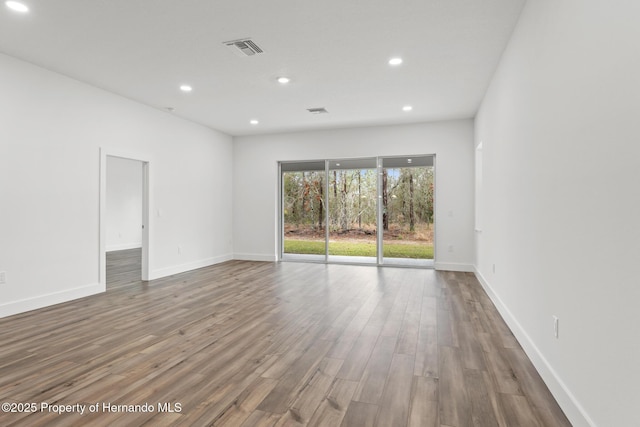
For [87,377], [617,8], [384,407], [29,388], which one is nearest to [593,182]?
[617,8]

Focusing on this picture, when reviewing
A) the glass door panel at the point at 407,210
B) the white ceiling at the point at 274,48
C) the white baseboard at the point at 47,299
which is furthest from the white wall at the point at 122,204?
the glass door panel at the point at 407,210

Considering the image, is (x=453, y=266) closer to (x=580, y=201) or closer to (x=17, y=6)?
(x=580, y=201)

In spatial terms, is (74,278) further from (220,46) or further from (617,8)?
(617,8)

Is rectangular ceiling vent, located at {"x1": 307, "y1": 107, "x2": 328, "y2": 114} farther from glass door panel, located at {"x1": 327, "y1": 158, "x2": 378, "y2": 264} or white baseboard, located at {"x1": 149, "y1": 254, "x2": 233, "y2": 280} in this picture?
white baseboard, located at {"x1": 149, "y1": 254, "x2": 233, "y2": 280}

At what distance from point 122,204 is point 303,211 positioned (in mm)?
5824

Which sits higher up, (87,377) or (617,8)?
(617,8)

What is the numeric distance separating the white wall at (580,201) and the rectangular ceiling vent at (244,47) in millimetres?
2472

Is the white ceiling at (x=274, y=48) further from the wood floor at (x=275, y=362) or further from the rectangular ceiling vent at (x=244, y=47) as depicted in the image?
the wood floor at (x=275, y=362)

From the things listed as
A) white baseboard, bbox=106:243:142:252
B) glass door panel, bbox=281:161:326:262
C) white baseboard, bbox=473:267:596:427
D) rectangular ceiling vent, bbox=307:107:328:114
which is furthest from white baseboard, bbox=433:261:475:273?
white baseboard, bbox=106:243:142:252

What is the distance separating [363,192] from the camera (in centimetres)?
739

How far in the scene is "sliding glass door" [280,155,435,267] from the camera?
23.1ft

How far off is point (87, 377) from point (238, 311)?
1683mm

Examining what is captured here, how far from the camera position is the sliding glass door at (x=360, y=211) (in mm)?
7031

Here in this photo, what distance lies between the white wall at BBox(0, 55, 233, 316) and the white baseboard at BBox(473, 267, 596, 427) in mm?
5052
